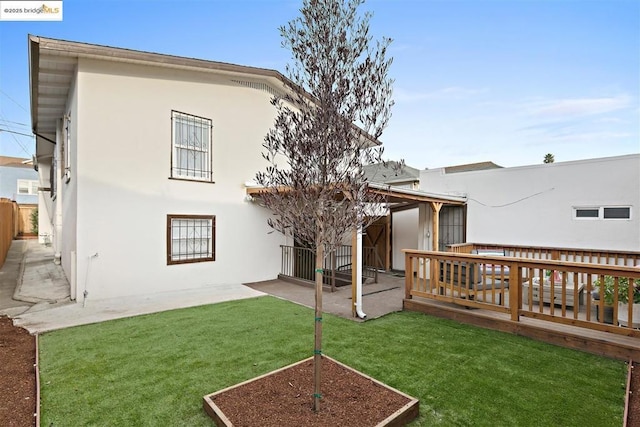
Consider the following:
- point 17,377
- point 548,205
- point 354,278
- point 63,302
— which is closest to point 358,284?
point 354,278

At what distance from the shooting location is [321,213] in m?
2.81

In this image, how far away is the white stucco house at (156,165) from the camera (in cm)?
679

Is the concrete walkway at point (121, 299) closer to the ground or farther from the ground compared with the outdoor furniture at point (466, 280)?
closer to the ground

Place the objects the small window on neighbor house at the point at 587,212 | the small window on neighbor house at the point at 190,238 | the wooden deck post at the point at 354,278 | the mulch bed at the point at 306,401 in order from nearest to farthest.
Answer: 1. the mulch bed at the point at 306,401
2. the wooden deck post at the point at 354,278
3. the small window on neighbor house at the point at 587,212
4. the small window on neighbor house at the point at 190,238

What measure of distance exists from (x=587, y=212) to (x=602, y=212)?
28cm

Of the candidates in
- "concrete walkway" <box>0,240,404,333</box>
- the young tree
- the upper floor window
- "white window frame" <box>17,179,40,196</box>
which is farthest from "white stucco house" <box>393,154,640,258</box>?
"white window frame" <box>17,179,40,196</box>

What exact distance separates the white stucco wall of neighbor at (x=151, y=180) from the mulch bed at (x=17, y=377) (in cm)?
200

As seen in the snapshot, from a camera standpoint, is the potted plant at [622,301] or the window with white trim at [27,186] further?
the window with white trim at [27,186]

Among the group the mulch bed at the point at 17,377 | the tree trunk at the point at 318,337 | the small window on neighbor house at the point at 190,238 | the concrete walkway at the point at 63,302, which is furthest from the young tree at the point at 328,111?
the small window on neighbor house at the point at 190,238

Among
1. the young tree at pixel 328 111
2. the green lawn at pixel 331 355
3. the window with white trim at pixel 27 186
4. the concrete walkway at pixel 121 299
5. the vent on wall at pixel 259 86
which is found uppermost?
the vent on wall at pixel 259 86

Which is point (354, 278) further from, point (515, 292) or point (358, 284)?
point (515, 292)

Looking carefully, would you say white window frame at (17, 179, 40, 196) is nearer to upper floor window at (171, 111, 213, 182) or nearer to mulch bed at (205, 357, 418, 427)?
upper floor window at (171, 111, 213, 182)

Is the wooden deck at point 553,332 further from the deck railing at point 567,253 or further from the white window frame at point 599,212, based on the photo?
the white window frame at point 599,212

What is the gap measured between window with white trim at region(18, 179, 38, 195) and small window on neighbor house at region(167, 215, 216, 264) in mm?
25258
